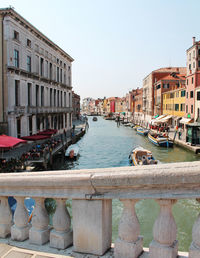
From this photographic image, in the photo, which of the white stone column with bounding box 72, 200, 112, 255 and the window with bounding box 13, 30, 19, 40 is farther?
the window with bounding box 13, 30, 19, 40

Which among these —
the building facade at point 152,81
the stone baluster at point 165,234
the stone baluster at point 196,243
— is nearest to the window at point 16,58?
the stone baluster at point 165,234

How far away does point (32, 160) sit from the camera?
18.0m

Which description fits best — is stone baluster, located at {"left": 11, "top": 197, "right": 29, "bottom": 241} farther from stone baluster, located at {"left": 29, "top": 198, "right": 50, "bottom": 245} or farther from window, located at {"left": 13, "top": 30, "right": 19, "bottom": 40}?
window, located at {"left": 13, "top": 30, "right": 19, "bottom": 40}

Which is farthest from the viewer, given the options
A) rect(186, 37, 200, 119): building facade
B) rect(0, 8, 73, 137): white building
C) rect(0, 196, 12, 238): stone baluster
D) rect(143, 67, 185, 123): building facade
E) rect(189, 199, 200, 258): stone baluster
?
rect(143, 67, 185, 123): building facade

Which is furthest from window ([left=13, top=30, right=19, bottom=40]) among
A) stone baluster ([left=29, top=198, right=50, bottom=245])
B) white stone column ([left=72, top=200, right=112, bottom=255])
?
white stone column ([left=72, top=200, right=112, bottom=255])

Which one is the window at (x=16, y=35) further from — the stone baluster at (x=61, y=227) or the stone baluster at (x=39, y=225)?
the stone baluster at (x=61, y=227)

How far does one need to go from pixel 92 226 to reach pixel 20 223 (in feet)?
2.63

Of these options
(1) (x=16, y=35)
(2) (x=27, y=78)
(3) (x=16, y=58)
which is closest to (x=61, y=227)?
(3) (x=16, y=58)

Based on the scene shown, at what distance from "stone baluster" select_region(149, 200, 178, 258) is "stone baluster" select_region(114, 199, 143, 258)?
15 centimetres

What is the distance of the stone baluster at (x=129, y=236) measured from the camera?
197cm

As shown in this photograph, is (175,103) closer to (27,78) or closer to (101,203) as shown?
(27,78)

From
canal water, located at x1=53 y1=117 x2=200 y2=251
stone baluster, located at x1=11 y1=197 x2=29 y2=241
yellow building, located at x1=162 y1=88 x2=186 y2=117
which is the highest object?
yellow building, located at x1=162 y1=88 x2=186 y2=117

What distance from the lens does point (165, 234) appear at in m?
1.84

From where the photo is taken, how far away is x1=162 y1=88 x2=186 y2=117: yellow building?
41625 millimetres
